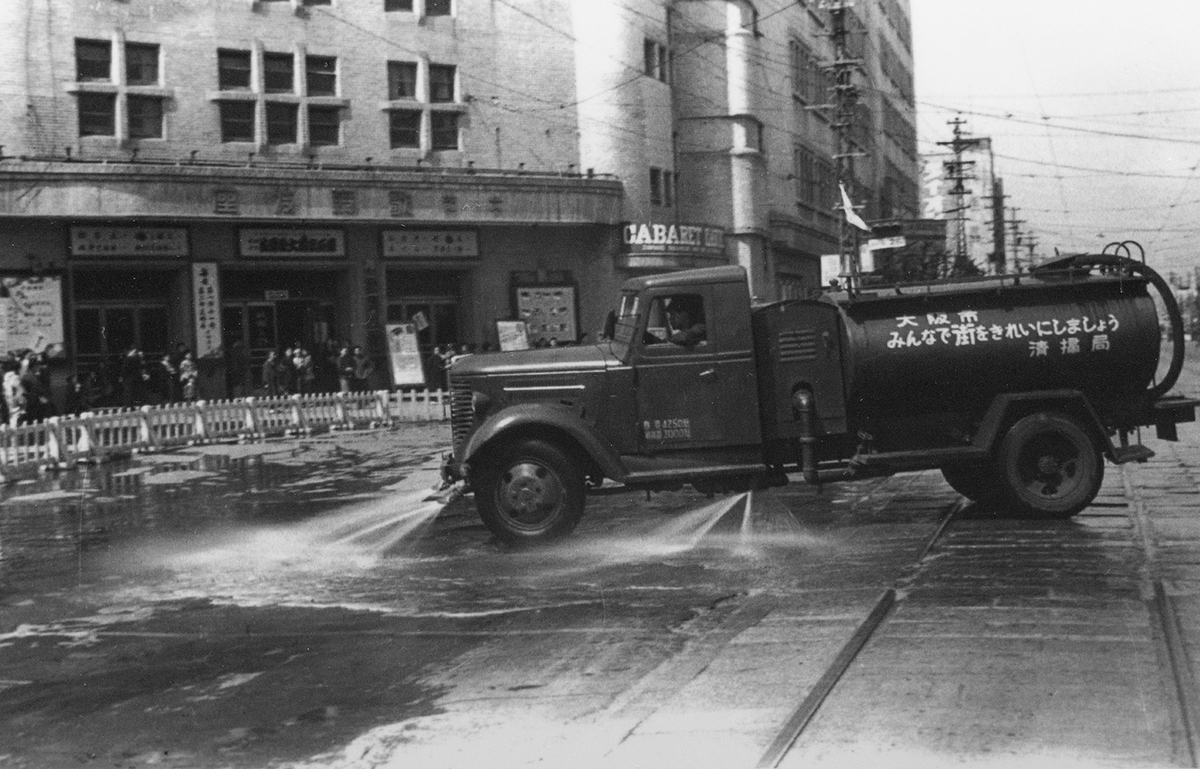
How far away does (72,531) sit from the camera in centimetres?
1555

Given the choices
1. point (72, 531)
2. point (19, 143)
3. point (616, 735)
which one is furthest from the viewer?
point (19, 143)

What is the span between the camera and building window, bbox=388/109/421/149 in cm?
3791

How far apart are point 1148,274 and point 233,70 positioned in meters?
27.7

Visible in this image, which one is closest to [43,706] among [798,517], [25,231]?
[798,517]

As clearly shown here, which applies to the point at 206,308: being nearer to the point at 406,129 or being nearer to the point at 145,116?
the point at 145,116

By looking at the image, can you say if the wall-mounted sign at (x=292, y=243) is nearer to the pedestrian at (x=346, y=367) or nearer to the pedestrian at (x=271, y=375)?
the pedestrian at (x=271, y=375)

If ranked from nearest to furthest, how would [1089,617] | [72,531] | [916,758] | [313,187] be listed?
[916,758] → [1089,617] → [72,531] → [313,187]

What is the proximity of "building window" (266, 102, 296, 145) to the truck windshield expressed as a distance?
24.9 m

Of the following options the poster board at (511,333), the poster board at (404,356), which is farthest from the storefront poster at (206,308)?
the poster board at (511,333)

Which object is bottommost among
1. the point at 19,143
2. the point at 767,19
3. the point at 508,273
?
the point at 508,273

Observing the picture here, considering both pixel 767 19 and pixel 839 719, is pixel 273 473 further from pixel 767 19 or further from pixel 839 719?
pixel 767 19

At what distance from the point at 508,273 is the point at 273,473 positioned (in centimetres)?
1885

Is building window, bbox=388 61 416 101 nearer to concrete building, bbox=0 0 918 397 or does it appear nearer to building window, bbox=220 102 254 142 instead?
concrete building, bbox=0 0 918 397

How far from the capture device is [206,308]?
113 feet
